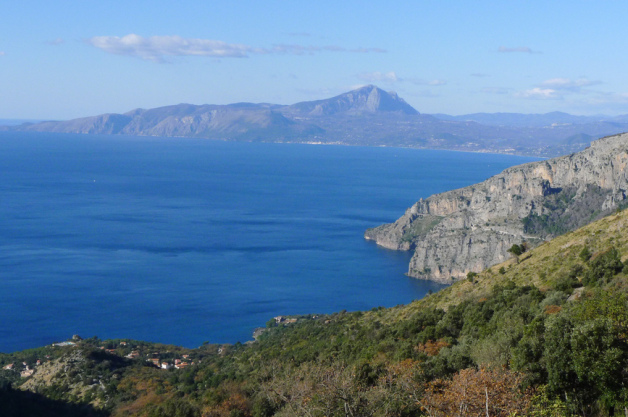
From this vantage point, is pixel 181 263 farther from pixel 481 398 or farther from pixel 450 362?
pixel 481 398

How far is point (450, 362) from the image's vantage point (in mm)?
18094

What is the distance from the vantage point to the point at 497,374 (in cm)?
1375

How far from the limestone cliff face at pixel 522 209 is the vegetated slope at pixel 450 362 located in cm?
6094

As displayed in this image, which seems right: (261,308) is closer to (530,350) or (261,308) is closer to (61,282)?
(61,282)

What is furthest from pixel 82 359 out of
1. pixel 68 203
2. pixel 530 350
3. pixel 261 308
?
pixel 68 203

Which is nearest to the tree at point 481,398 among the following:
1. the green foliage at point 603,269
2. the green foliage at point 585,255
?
the green foliage at point 603,269

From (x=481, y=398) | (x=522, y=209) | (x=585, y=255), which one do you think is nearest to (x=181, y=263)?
(x=522, y=209)

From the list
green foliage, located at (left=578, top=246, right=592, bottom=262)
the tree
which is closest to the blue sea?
green foliage, located at (left=578, top=246, right=592, bottom=262)

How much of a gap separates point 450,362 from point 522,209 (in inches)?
3551

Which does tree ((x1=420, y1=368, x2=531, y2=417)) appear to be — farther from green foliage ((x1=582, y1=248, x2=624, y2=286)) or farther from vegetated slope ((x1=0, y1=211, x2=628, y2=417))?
green foliage ((x1=582, y1=248, x2=624, y2=286))

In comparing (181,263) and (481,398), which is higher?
(481,398)

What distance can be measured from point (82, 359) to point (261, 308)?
1651 inches

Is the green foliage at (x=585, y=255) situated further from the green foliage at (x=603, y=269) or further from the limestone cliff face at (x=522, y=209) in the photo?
the limestone cliff face at (x=522, y=209)

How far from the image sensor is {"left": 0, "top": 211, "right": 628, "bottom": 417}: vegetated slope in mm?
14320
